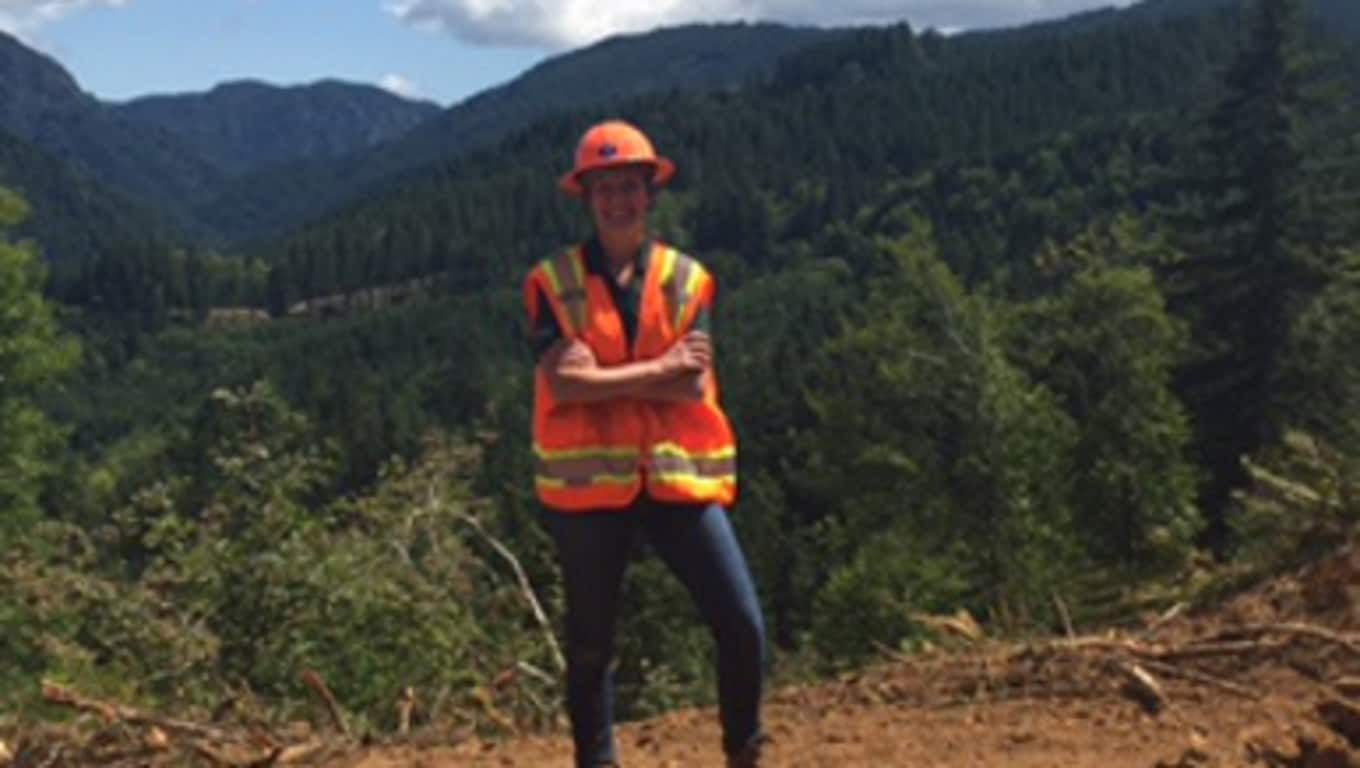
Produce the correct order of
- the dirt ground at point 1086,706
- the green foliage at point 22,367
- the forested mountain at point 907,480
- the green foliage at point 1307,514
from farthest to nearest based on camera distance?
the green foliage at point 22,367 < the forested mountain at point 907,480 < the green foliage at point 1307,514 < the dirt ground at point 1086,706

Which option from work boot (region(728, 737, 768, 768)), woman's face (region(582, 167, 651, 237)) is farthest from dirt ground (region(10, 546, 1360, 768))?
woman's face (region(582, 167, 651, 237))

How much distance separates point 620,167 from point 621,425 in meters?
0.70

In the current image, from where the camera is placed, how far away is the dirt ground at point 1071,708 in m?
4.94

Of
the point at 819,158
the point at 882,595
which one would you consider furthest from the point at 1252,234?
the point at 819,158

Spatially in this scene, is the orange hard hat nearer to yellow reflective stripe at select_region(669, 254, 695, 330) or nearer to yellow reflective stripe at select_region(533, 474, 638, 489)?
yellow reflective stripe at select_region(669, 254, 695, 330)

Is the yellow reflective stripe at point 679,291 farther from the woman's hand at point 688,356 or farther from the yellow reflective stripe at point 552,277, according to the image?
the yellow reflective stripe at point 552,277

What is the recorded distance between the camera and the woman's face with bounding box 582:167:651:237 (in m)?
4.10

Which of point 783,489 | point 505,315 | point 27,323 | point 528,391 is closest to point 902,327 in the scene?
point 27,323

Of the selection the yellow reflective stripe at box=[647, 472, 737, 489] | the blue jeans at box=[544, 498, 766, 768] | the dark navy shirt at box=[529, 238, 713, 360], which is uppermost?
the dark navy shirt at box=[529, 238, 713, 360]

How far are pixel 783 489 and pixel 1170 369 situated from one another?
1872 centimetres

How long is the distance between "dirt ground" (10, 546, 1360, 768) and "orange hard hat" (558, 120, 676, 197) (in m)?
1.86

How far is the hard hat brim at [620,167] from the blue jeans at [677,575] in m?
0.88

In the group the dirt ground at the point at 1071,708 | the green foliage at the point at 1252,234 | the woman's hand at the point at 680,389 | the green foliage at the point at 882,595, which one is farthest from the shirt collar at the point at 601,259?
the green foliage at the point at 1252,234

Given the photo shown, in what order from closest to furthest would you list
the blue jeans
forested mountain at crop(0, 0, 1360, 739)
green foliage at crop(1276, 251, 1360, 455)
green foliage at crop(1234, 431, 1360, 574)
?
the blue jeans < green foliage at crop(1234, 431, 1360, 574) < forested mountain at crop(0, 0, 1360, 739) < green foliage at crop(1276, 251, 1360, 455)
